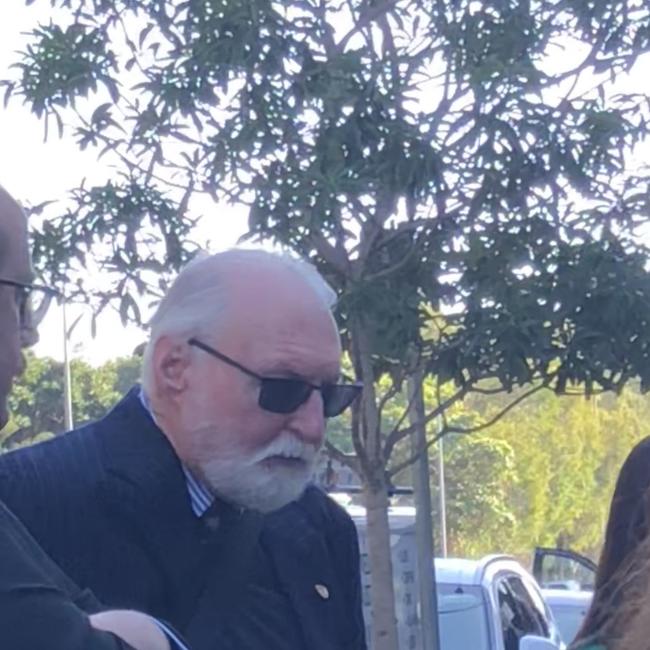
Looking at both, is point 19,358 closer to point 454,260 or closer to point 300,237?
point 300,237

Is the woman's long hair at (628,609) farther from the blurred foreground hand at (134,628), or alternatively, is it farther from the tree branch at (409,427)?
the tree branch at (409,427)

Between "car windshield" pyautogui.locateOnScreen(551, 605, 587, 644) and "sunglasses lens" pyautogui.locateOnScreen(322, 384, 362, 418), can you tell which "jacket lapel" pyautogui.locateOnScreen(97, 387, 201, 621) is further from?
"car windshield" pyautogui.locateOnScreen(551, 605, 587, 644)

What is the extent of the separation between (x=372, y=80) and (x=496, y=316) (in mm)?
920

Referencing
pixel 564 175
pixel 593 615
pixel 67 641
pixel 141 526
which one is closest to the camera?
pixel 67 641

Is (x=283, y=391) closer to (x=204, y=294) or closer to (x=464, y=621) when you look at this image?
(x=204, y=294)

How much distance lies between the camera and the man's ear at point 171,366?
277 cm

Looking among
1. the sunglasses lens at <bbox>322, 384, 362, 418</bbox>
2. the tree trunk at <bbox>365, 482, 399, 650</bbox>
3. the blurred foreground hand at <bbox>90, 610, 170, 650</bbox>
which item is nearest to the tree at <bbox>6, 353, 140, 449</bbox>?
the tree trunk at <bbox>365, 482, 399, 650</bbox>

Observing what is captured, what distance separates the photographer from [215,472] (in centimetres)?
269

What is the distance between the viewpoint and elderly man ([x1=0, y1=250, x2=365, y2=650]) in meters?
2.61

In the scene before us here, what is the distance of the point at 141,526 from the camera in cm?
262

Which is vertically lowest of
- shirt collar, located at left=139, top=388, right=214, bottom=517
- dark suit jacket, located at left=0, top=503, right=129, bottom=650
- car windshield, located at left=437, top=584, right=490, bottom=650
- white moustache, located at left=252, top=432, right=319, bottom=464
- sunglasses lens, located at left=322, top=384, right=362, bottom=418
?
car windshield, located at left=437, top=584, right=490, bottom=650

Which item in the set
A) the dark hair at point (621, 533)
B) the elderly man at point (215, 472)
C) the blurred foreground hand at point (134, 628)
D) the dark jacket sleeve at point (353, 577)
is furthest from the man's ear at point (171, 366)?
the blurred foreground hand at point (134, 628)

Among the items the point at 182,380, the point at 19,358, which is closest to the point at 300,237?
the point at 182,380

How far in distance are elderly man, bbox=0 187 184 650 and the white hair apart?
1060 millimetres
